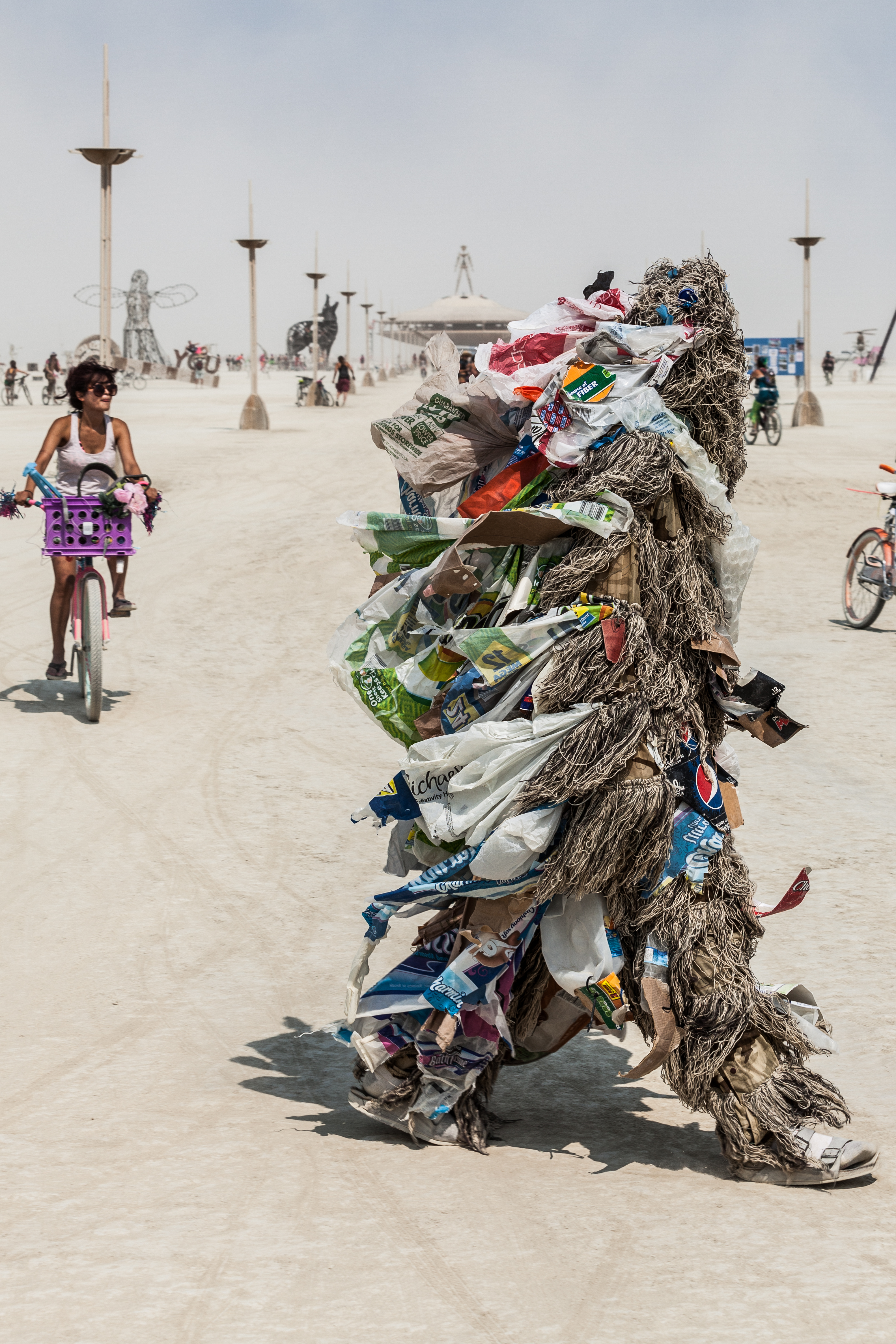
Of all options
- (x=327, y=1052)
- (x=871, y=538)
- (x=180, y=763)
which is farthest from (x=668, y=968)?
(x=871, y=538)

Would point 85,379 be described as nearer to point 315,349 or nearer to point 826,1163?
point 826,1163

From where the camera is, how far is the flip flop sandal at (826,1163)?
3189 mm

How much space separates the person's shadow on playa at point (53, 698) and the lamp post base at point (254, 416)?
58.6 ft

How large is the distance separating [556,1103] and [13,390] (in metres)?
39.0

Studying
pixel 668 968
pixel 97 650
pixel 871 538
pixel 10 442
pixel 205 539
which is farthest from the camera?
pixel 10 442

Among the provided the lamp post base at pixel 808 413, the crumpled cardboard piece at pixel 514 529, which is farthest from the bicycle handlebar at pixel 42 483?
the lamp post base at pixel 808 413

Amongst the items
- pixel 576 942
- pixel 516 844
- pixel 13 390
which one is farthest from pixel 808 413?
pixel 516 844

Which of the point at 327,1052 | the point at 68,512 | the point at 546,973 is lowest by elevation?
the point at 327,1052

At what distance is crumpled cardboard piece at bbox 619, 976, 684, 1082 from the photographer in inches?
128

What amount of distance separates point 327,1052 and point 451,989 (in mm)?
1026

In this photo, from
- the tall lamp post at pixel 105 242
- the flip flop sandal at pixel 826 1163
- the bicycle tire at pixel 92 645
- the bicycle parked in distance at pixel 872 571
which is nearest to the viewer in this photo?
the flip flop sandal at pixel 826 1163

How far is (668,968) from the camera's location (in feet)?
10.9

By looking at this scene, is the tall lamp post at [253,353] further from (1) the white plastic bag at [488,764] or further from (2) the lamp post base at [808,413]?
(1) the white plastic bag at [488,764]

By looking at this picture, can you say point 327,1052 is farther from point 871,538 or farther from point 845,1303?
point 871,538
